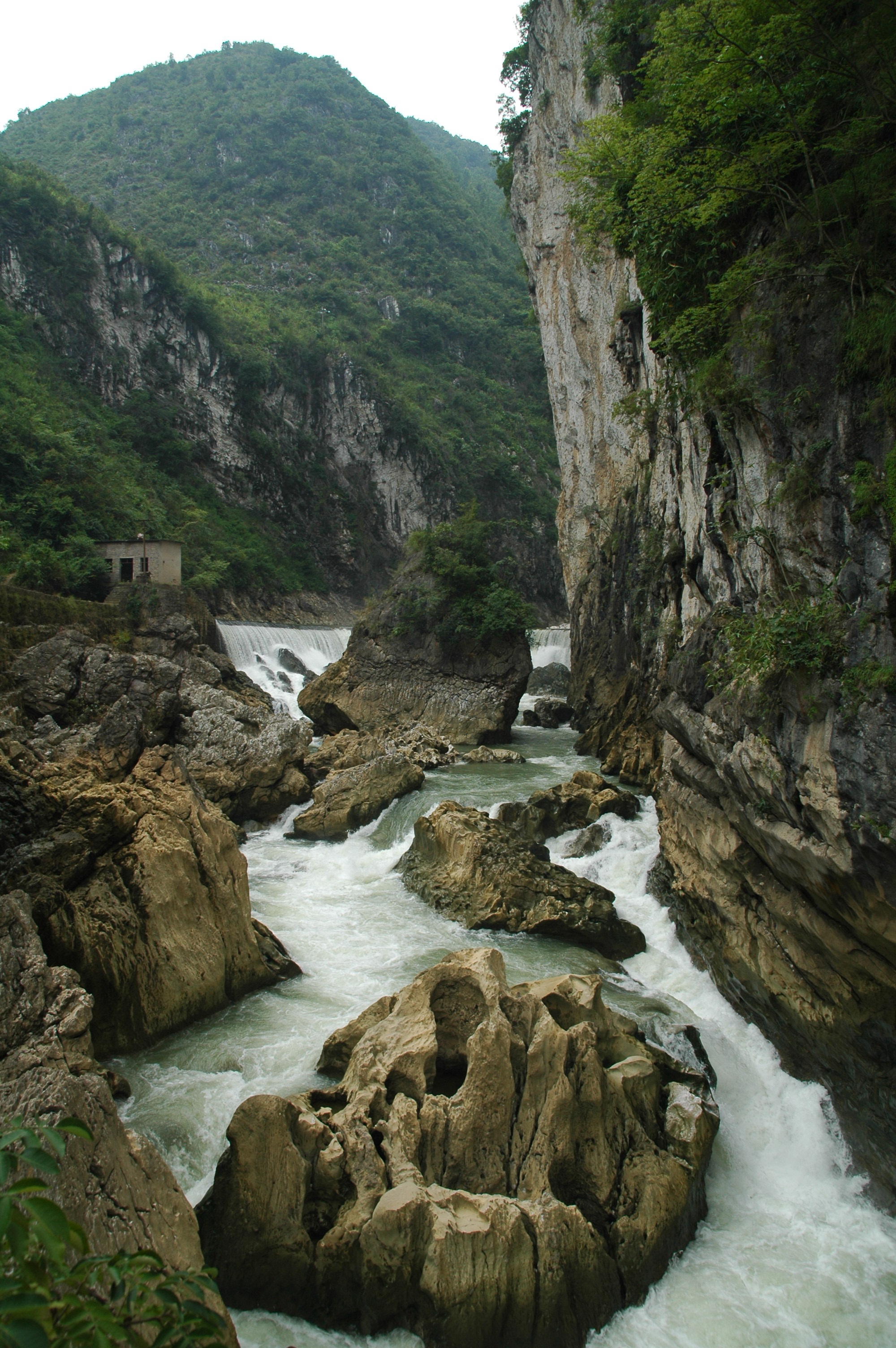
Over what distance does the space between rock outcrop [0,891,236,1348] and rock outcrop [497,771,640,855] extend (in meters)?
8.59

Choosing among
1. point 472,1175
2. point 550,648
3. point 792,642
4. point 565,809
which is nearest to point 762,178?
point 792,642

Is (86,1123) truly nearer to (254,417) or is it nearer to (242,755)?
(242,755)

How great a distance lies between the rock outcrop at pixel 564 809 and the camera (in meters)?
13.5

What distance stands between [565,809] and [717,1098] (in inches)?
276

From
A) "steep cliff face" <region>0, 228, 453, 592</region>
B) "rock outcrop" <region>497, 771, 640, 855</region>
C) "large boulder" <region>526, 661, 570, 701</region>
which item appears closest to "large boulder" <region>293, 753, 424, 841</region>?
"rock outcrop" <region>497, 771, 640, 855</region>

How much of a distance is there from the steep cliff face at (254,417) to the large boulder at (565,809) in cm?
3512

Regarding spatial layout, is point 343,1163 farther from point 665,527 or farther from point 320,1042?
point 665,527

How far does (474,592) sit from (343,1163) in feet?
71.9

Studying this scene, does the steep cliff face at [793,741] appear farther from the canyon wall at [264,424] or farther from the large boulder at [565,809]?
the canyon wall at [264,424]

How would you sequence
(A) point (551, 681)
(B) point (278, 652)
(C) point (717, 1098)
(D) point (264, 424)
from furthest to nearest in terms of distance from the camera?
(D) point (264, 424), (A) point (551, 681), (B) point (278, 652), (C) point (717, 1098)

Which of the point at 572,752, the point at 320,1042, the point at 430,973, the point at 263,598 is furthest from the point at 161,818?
the point at 263,598

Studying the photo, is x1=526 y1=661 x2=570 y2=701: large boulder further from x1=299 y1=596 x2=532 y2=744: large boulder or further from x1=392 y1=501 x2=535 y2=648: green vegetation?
x1=299 y1=596 x2=532 y2=744: large boulder

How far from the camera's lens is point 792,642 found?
648 cm

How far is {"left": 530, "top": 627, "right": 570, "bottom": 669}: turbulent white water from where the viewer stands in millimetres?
37312
